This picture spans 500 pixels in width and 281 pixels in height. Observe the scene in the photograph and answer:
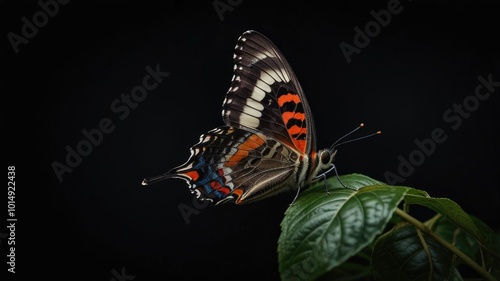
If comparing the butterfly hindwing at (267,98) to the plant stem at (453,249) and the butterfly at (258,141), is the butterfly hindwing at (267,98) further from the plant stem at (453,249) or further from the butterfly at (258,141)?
the plant stem at (453,249)

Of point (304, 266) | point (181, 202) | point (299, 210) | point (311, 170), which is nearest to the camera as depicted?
point (304, 266)

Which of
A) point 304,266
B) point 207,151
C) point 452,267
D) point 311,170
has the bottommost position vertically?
point 452,267

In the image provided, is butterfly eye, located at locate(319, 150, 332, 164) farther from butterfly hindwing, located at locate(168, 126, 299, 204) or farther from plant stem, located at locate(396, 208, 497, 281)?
plant stem, located at locate(396, 208, 497, 281)

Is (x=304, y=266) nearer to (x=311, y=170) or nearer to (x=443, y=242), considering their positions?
(x=443, y=242)

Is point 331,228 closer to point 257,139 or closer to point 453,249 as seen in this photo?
point 453,249

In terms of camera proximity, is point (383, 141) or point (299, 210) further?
point (383, 141)

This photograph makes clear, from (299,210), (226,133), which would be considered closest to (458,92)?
(226,133)

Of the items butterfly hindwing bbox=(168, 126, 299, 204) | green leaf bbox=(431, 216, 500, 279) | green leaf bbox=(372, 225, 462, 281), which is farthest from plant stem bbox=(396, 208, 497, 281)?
butterfly hindwing bbox=(168, 126, 299, 204)

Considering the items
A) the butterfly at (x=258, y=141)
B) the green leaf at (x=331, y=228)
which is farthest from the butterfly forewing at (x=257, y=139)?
the green leaf at (x=331, y=228)
